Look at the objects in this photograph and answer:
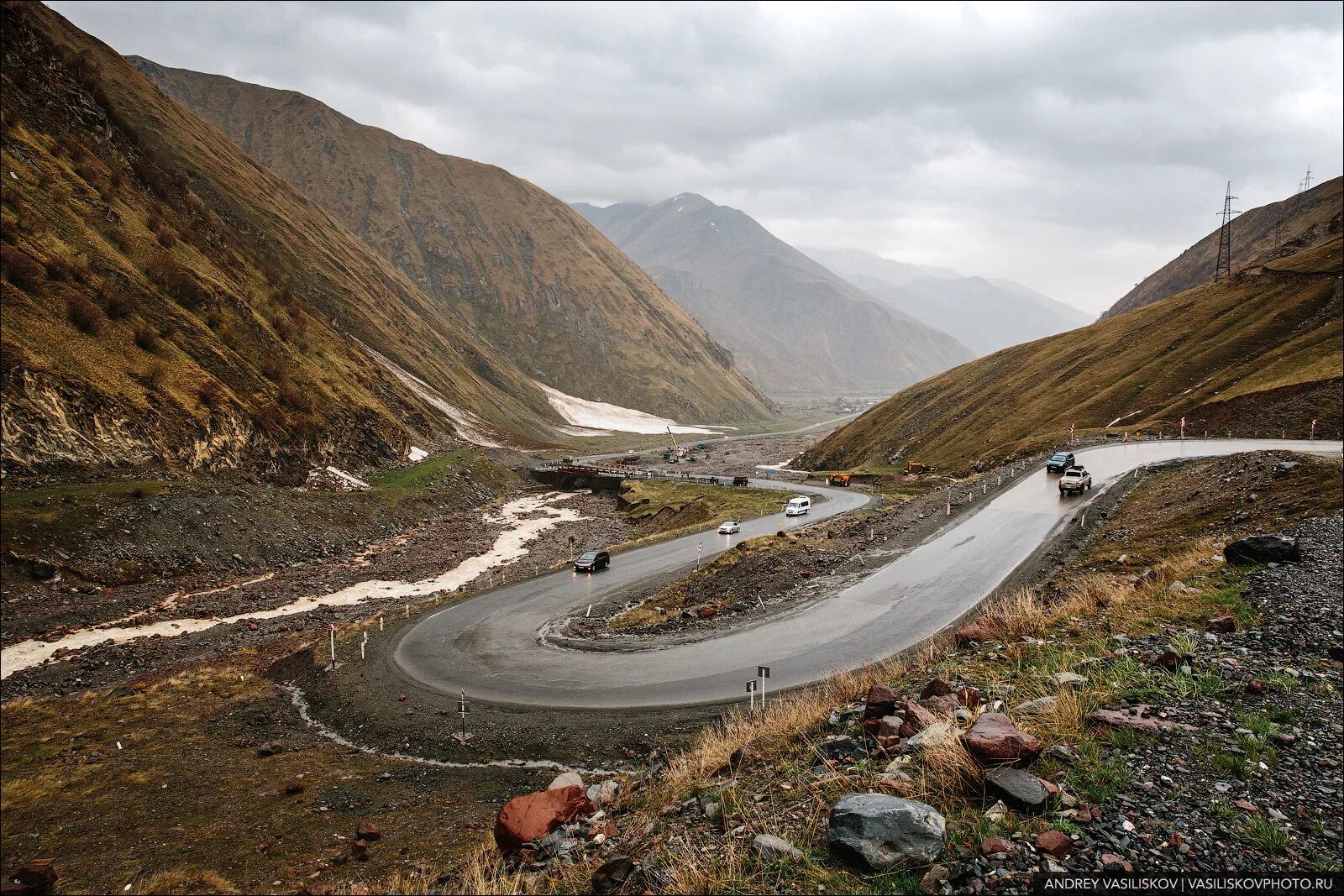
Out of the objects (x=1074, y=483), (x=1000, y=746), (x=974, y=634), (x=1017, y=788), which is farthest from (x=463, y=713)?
(x=1074, y=483)

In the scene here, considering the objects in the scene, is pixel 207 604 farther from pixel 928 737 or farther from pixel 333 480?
pixel 928 737

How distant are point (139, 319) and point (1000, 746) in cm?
6095

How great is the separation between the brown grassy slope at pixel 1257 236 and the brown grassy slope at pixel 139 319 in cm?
12977

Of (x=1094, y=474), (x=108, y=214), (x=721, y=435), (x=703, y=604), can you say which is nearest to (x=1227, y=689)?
(x=703, y=604)

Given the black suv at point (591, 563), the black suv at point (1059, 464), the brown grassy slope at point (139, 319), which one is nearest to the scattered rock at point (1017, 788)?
the black suv at point (591, 563)

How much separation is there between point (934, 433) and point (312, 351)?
72.5 metres

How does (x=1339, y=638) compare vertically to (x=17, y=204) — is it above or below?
below

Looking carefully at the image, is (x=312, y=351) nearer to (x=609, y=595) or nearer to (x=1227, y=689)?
(x=609, y=595)

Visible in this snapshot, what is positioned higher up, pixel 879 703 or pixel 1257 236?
pixel 1257 236

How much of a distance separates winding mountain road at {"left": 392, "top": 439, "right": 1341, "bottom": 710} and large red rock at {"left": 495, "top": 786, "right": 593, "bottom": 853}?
8023 mm

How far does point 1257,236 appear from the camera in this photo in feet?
451

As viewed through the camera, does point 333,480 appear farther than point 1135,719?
Yes

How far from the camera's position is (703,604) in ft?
91.8

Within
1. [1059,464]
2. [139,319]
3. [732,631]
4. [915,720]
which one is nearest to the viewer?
[915,720]
